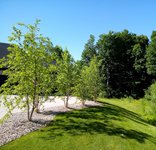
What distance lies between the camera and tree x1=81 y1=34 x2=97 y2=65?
1564 inches

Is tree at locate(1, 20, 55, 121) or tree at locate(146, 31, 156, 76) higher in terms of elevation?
tree at locate(146, 31, 156, 76)

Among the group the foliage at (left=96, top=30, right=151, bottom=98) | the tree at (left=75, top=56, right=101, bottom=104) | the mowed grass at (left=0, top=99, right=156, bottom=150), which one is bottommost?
the mowed grass at (left=0, top=99, right=156, bottom=150)

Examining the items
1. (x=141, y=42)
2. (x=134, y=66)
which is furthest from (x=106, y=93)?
(x=141, y=42)

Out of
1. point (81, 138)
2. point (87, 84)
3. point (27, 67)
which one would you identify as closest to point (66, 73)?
point (87, 84)

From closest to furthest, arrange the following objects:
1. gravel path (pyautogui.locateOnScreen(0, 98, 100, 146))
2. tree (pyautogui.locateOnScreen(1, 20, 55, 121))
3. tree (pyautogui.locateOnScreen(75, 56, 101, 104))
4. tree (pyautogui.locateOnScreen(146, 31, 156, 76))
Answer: gravel path (pyautogui.locateOnScreen(0, 98, 100, 146)) → tree (pyautogui.locateOnScreen(1, 20, 55, 121)) → tree (pyautogui.locateOnScreen(75, 56, 101, 104)) → tree (pyautogui.locateOnScreen(146, 31, 156, 76))

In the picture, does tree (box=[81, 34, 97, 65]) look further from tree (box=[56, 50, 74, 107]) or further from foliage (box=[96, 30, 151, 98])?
tree (box=[56, 50, 74, 107])

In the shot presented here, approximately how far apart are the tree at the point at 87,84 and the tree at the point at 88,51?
63.7 feet

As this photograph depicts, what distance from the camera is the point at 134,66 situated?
36844 mm

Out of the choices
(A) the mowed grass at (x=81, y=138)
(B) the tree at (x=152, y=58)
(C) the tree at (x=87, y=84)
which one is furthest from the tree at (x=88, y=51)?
(A) the mowed grass at (x=81, y=138)

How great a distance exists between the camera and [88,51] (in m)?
39.7

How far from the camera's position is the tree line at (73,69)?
1003cm

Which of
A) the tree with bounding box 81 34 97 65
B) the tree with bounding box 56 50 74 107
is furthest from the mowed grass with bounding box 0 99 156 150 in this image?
the tree with bounding box 81 34 97 65

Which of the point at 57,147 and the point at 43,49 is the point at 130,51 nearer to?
the point at 43,49

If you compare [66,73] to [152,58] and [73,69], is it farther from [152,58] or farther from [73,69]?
[152,58]
